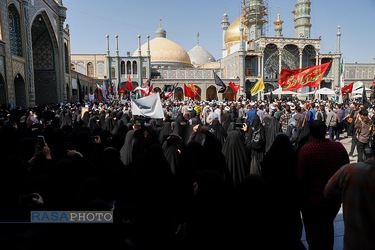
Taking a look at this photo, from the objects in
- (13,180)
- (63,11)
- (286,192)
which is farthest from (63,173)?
(63,11)

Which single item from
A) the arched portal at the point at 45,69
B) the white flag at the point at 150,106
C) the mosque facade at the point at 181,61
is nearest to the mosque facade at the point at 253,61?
the mosque facade at the point at 181,61

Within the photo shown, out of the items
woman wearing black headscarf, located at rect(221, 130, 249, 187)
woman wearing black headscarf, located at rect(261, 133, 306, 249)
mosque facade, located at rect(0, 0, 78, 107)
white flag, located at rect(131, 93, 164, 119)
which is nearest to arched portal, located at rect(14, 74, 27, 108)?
mosque facade, located at rect(0, 0, 78, 107)

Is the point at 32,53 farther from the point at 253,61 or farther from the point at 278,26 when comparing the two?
the point at 278,26

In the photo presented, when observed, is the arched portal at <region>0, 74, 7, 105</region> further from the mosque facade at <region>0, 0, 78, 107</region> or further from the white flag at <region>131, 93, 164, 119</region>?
the white flag at <region>131, 93, 164, 119</region>

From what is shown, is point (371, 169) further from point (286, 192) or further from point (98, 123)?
point (98, 123)

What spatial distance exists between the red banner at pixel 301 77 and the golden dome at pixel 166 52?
3291 cm

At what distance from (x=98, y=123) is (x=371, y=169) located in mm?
8224

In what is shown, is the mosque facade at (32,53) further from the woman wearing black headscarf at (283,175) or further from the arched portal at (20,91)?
the woman wearing black headscarf at (283,175)

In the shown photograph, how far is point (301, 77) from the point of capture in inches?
481

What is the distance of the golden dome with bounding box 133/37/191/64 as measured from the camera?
144ft

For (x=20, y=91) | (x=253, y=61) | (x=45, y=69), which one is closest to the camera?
(x=20, y=91)

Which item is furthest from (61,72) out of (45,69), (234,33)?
(234,33)

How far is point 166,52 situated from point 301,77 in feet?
112

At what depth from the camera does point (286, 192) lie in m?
3.16
